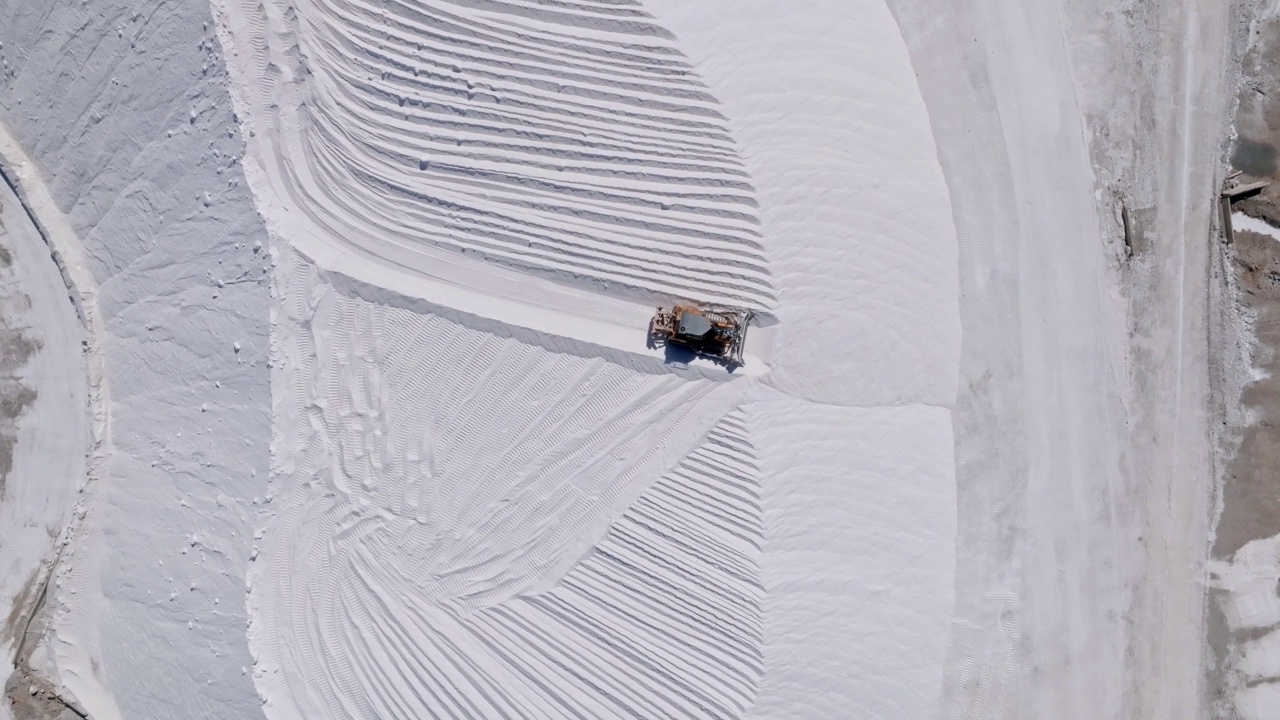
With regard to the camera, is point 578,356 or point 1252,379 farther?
point 1252,379

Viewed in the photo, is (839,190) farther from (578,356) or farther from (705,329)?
(578,356)

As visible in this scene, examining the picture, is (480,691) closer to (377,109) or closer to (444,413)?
(444,413)

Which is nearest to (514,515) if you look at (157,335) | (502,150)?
(502,150)

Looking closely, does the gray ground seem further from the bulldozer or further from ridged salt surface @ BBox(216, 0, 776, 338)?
the bulldozer

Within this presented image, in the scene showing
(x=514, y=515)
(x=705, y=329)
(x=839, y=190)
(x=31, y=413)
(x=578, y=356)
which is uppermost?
(x=839, y=190)

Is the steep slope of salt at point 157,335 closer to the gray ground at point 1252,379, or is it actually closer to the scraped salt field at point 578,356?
the scraped salt field at point 578,356

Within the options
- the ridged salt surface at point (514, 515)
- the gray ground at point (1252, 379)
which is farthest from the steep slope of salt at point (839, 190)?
the gray ground at point (1252, 379)

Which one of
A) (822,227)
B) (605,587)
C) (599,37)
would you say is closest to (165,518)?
(605,587)

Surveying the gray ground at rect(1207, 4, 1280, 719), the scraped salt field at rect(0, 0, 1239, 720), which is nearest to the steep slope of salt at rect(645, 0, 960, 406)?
the scraped salt field at rect(0, 0, 1239, 720)
